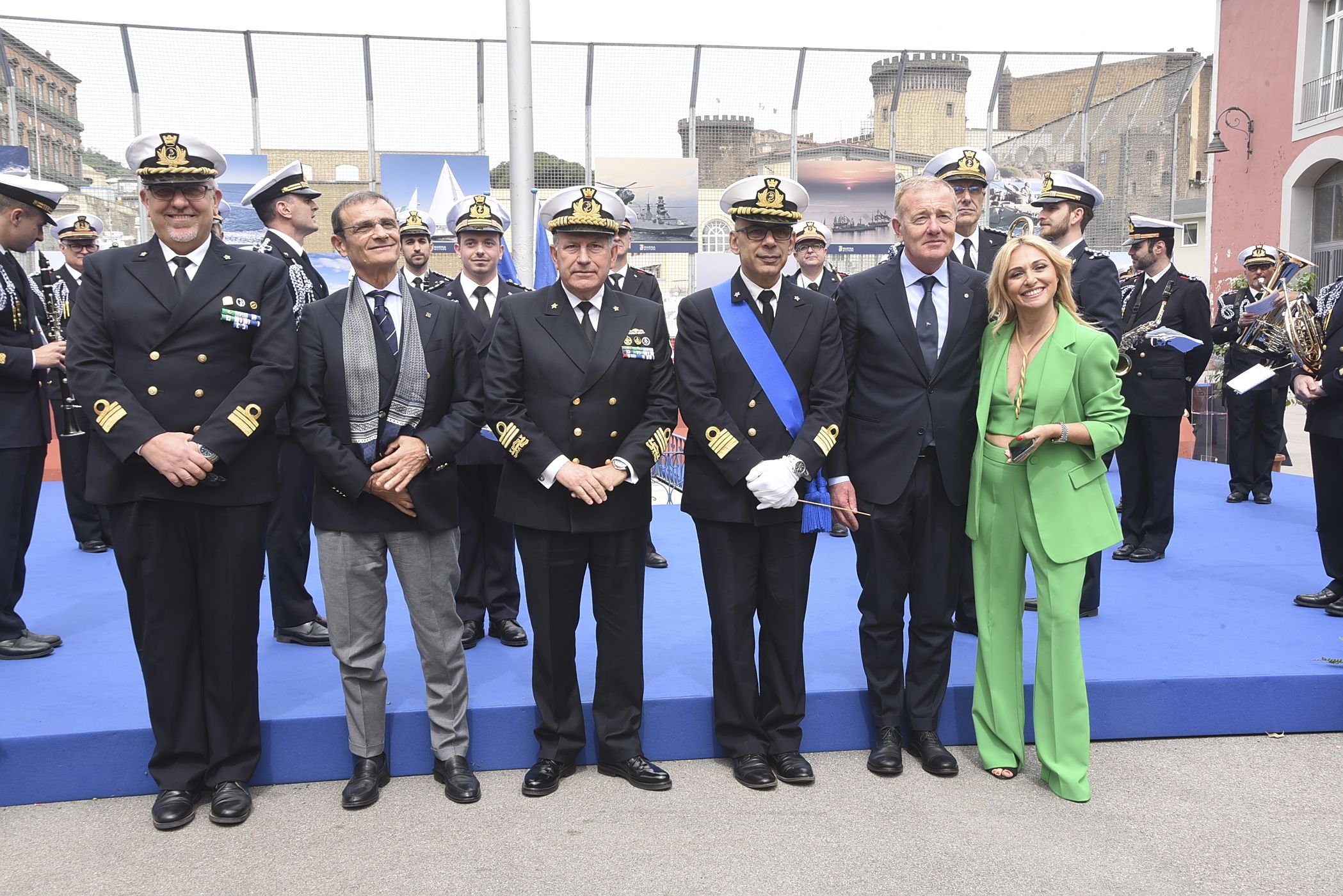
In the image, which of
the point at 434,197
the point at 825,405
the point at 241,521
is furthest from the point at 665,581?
the point at 434,197

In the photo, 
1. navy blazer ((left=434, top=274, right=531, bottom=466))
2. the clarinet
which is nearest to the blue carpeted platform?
navy blazer ((left=434, top=274, right=531, bottom=466))

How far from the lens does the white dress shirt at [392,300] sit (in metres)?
3.61

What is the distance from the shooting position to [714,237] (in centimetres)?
1348

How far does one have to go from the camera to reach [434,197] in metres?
11.7

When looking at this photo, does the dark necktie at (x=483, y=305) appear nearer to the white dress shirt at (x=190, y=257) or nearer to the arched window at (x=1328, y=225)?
the white dress shirt at (x=190, y=257)

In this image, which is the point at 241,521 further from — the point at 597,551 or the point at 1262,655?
the point at 1262,655

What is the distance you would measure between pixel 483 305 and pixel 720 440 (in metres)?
2.00

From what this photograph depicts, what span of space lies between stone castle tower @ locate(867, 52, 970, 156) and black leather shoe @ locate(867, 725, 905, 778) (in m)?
9.99

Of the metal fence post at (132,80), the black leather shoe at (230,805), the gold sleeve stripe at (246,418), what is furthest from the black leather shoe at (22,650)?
the metal fence post at (132,80)

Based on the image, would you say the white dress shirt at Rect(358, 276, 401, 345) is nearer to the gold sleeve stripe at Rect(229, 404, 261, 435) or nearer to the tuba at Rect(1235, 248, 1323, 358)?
the gold sleeve stripe at Rect(229, 404, 261, 435)

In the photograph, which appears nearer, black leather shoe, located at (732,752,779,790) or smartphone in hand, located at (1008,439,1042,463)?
smartphone in hand, located at (1008,439,1042,463)

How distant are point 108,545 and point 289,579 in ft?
9.45

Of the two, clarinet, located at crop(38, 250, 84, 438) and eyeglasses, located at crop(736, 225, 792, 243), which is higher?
eyeglasses, located at crop(736, 225, 792, 243)

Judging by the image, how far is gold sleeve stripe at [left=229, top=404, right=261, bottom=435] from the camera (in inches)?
133
